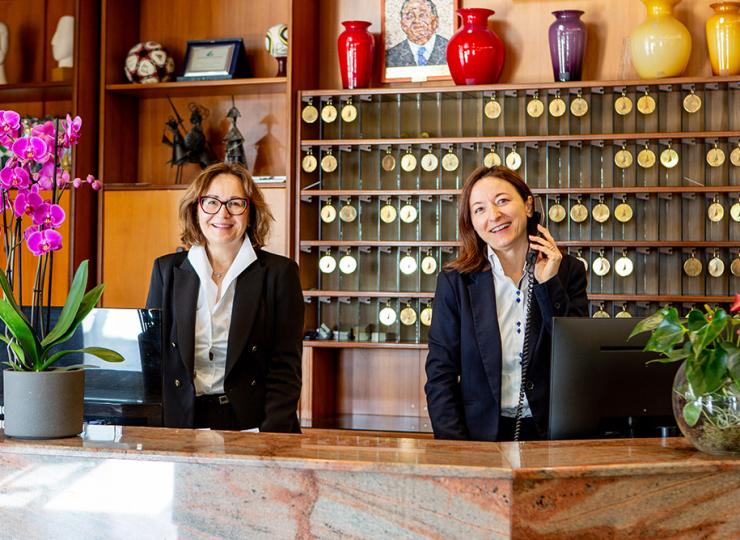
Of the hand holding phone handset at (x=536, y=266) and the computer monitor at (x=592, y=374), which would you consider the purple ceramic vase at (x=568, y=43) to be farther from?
the computer monitor at (x=592, y=374)

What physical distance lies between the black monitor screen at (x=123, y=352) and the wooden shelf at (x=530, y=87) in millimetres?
2681

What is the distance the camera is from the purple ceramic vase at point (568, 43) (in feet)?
14.6

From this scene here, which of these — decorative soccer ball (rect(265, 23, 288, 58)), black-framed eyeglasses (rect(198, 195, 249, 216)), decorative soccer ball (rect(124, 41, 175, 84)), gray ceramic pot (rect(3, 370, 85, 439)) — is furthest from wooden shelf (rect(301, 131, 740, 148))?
gray ceramic pot (rect(3, 370, 85, 439))

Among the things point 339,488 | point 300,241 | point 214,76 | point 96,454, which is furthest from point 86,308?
point 214,76

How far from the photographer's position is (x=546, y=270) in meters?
2.53

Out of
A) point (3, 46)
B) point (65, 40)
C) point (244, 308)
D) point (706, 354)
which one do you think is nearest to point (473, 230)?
point (244, 308)

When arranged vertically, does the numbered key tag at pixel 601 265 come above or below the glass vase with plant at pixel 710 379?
above

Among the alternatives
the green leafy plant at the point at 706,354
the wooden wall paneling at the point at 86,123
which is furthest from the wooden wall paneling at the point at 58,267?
the green leafy plant at the point at 706,354

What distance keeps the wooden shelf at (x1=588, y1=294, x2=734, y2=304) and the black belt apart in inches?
92.9

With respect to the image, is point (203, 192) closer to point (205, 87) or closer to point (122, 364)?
point (122, 364)

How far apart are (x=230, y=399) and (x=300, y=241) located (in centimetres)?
222

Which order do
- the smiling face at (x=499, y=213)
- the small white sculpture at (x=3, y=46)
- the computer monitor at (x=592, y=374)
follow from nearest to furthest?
the computer monitor at (x=592, y=374) → the smiling face at (x=499, y=213) → the small white sculpture at (x=3, y=46)

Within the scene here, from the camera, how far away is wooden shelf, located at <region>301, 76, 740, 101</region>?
4340 mm

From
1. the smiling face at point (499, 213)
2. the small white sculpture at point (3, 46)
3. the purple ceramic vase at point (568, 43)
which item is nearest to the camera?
the smiling face at point (499, 213)
